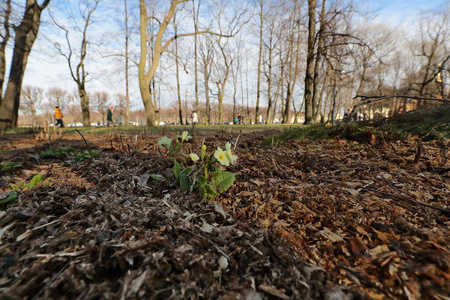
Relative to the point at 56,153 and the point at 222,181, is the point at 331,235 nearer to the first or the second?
the point at 222,181

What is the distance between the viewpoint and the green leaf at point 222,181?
4.88 ft

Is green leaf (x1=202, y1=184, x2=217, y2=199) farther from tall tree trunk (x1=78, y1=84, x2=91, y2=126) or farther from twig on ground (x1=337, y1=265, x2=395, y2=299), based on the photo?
tall tree trunk (x1=78, y1=84, x2=91, y2=126)

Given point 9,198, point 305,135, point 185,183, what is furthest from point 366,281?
point 305,135

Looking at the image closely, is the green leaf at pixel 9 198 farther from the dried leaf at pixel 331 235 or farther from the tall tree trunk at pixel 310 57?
the tall tree trunk at pixel 310 57

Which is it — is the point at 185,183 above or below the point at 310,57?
below

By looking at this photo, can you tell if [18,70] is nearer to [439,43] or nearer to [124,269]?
[124,269]

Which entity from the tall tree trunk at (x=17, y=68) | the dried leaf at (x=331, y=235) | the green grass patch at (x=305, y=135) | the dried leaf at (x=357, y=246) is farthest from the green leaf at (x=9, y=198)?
the tall tree trunk at (x=17, y=68)

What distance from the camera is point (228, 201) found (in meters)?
Result: 1.51

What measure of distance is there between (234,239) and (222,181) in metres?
0.50

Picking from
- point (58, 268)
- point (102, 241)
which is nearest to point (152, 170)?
point (102, 241)

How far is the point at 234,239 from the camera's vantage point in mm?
1065

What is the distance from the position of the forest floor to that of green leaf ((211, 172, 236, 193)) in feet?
0.33

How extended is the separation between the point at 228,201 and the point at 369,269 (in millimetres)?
862

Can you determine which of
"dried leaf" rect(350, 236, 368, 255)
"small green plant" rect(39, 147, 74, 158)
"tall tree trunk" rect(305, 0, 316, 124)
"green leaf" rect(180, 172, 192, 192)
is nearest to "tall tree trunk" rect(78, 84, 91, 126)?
"tall tree trunk" rect(305, 0, 316, 124)
